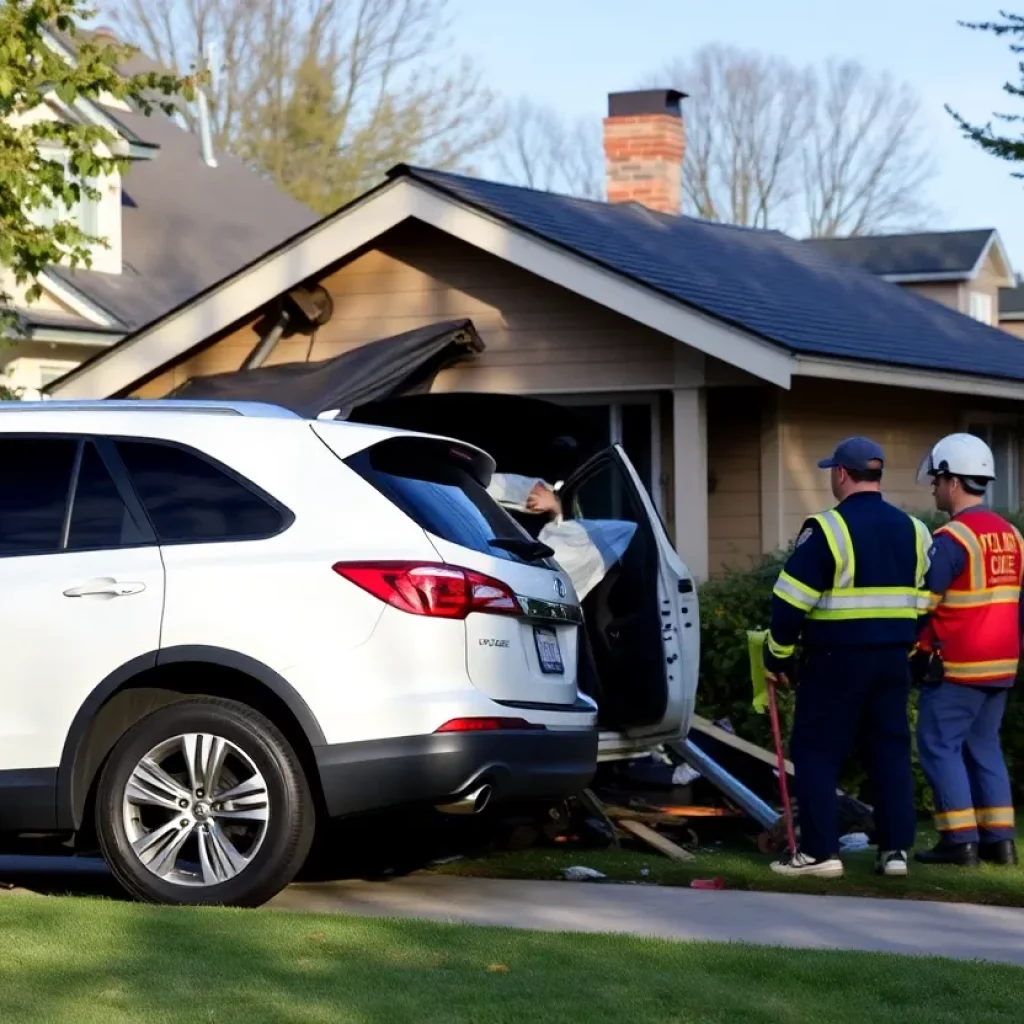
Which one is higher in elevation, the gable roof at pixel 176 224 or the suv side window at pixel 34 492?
the gable roof at pixel 176 224

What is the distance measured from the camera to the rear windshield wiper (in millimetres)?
8305

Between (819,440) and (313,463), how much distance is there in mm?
9014

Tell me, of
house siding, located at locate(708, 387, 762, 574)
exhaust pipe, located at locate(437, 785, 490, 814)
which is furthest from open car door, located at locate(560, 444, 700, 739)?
house siding, located at locate(708, 387, 762, 574)

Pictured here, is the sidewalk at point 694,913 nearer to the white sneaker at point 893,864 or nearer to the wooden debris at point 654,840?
the white sneaker at point 893,864

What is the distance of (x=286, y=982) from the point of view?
6.20 metres

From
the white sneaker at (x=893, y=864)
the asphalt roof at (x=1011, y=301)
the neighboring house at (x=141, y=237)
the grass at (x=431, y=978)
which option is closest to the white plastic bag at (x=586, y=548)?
the white sneaker at (x=893, y=864)

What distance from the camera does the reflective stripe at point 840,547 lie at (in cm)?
877

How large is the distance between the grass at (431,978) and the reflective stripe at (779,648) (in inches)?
90.3

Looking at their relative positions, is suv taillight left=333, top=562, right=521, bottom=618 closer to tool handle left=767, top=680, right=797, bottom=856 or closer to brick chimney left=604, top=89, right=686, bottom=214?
tool handle left=767, top=680, right=797, bottom=856

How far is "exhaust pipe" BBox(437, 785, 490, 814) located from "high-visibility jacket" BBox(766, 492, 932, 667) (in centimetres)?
165

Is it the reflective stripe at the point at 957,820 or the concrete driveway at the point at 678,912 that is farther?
the reflective stripe at the point at 957,820

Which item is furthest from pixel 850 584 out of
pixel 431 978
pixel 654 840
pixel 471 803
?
pixel 431 978

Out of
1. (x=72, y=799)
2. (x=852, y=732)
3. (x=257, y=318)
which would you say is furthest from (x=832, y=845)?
(x=257, y=318)

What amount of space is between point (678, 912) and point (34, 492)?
3.02 m
